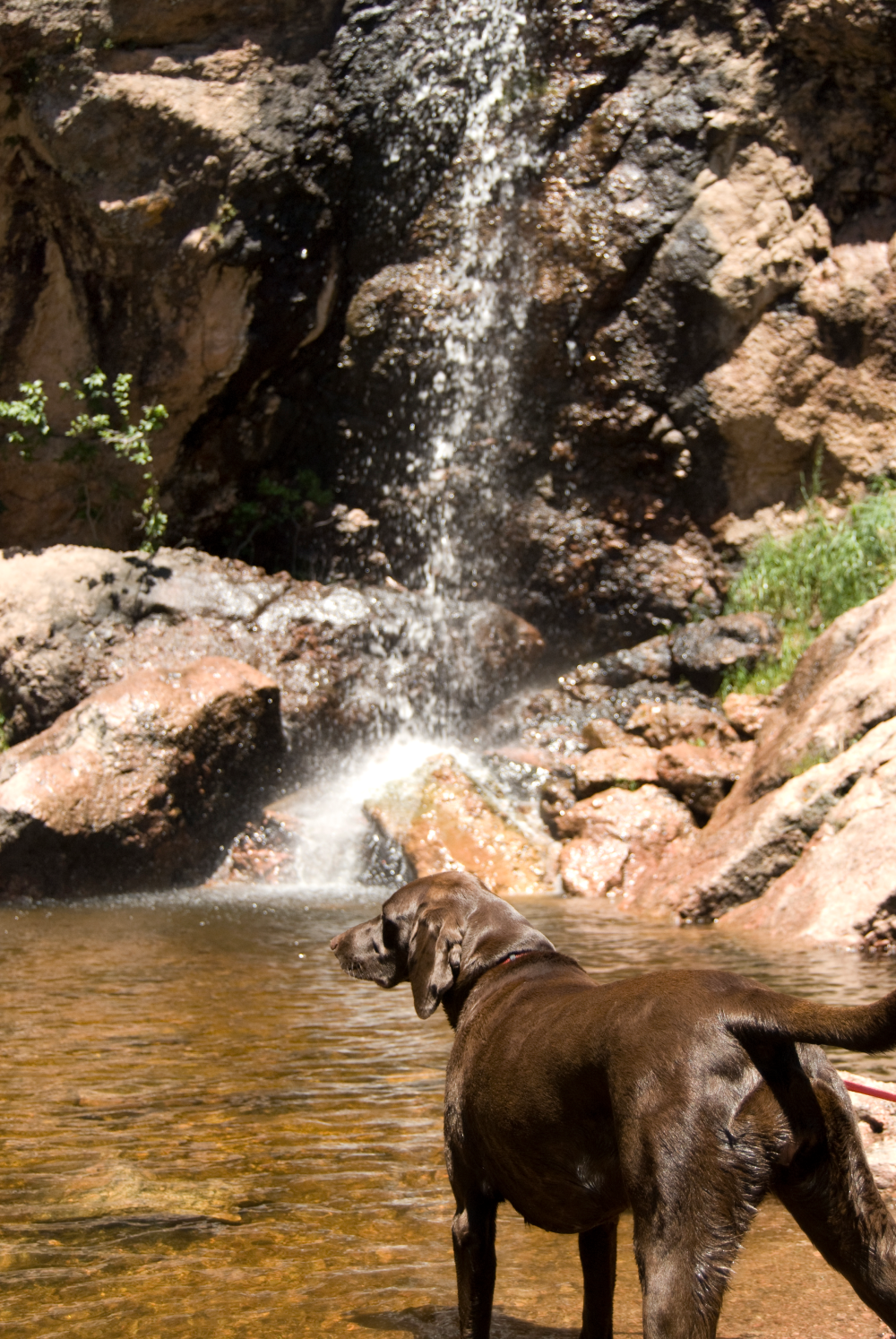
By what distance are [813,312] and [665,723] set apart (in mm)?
5188

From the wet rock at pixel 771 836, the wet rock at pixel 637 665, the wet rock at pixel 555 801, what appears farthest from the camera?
the wet rock at pixel 637 665

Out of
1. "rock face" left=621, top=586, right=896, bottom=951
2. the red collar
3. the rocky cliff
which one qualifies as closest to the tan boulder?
"rock face" left=621, top=586, right=896, bottom=951

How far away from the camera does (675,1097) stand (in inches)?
74.7

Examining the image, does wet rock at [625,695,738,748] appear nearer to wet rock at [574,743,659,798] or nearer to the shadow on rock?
wet rock at [574,743,659,798]

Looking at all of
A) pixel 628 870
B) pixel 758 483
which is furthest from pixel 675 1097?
pixel 758 483

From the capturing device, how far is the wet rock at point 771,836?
743cm

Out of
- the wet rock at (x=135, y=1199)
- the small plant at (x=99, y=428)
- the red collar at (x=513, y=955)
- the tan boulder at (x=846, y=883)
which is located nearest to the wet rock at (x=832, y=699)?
the tan boulder at (x=846, y=883)

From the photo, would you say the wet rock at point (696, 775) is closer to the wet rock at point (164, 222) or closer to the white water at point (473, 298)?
the white water at point (473, 298)

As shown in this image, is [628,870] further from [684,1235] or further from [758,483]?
[684,1235]

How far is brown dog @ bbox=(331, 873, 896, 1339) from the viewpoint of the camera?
185cm

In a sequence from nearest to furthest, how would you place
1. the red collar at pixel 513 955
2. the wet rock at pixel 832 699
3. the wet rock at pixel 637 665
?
the red collar at pixel 513 955 → the wet rock at pixel 832 699 → the wet rock at pixel 637 665

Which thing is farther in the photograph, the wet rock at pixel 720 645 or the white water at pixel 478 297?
the white water at pixel 478 297

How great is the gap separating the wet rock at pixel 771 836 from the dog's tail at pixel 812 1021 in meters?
5.43

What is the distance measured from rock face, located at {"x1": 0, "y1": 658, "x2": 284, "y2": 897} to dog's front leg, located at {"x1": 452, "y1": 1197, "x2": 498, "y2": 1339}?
736 centimetres
